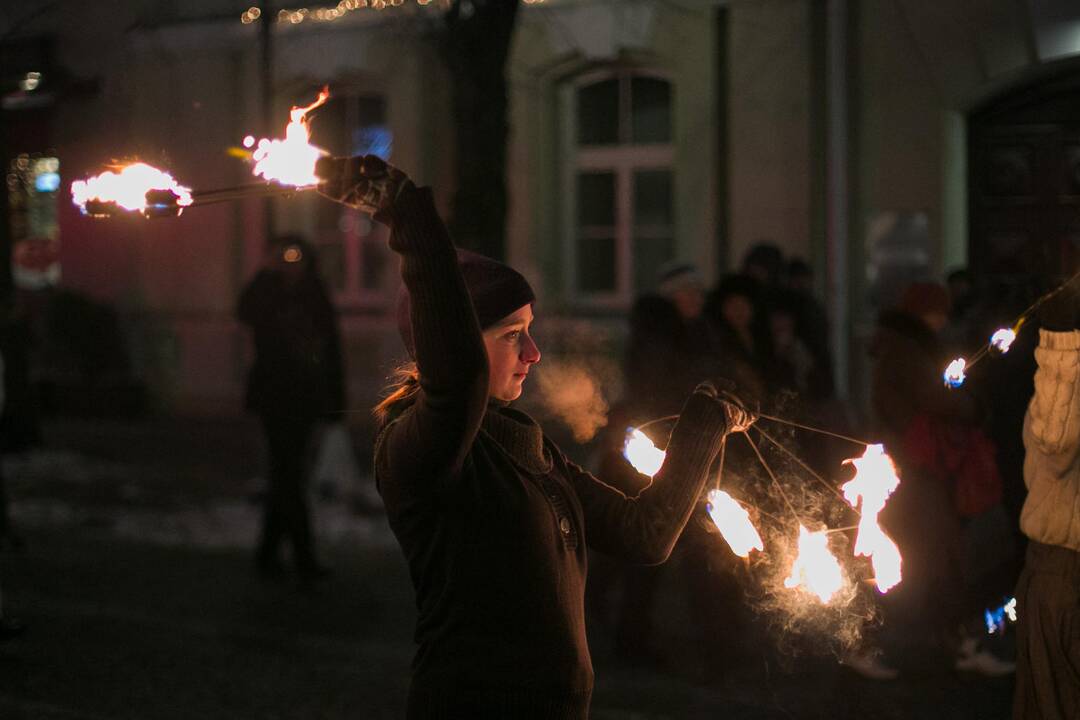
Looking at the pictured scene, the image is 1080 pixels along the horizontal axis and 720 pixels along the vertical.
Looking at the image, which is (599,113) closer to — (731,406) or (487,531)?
(731,406)

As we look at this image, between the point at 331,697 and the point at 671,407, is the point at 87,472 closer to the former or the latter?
the point at 331,697

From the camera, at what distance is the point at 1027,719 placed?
4.35m

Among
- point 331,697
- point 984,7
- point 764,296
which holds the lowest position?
point 331,697

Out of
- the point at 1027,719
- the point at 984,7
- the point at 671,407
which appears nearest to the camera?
the point at 1027,719

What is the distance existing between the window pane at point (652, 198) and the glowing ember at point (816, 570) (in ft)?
36.8

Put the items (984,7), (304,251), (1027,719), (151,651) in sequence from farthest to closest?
(984,7) < (304,251) < (151,651) < (1027,719)

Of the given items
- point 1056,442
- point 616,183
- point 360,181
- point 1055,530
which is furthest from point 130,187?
point 616,183

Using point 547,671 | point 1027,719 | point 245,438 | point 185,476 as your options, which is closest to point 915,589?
point 1027,719

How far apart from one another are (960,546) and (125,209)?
492 cm

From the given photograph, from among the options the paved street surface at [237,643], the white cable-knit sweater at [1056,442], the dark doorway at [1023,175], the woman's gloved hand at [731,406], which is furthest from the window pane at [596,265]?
the woman's gloved hand at [731,406]

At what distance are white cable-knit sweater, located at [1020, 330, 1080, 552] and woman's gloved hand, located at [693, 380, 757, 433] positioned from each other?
1553 mm

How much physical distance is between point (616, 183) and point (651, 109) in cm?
86

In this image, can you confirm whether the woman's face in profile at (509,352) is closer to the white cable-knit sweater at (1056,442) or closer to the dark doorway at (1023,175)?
the white cable-knit sweater at (1056,442)

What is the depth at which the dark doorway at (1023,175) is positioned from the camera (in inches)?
466
